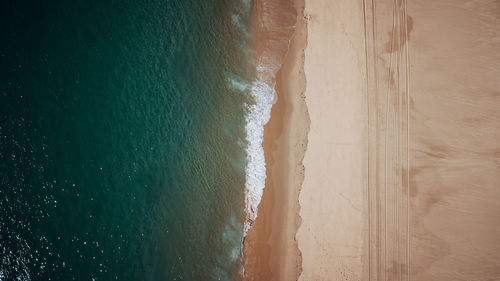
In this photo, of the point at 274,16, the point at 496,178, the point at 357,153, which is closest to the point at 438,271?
the point at 496,178

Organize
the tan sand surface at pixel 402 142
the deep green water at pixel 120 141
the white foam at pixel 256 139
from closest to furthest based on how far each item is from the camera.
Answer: the deep green water at pixel 120 141
the tan sand surface at pixel 402 142
the white foam at pixel 256 139

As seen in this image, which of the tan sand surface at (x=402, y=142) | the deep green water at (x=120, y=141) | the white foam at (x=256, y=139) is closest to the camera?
the deep green water at (x=120, y=141)

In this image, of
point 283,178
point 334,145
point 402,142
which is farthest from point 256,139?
point 402,142

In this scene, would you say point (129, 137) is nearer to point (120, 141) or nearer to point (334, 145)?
point (120, 141)

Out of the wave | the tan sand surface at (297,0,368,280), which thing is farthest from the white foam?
the tan sand surface at (297,0,368,280)

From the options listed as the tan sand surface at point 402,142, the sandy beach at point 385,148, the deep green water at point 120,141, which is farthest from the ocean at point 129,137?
the tan sand surface at point 402,142

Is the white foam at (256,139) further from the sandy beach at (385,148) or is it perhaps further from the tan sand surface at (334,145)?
the tan sand surface at (334,145)
